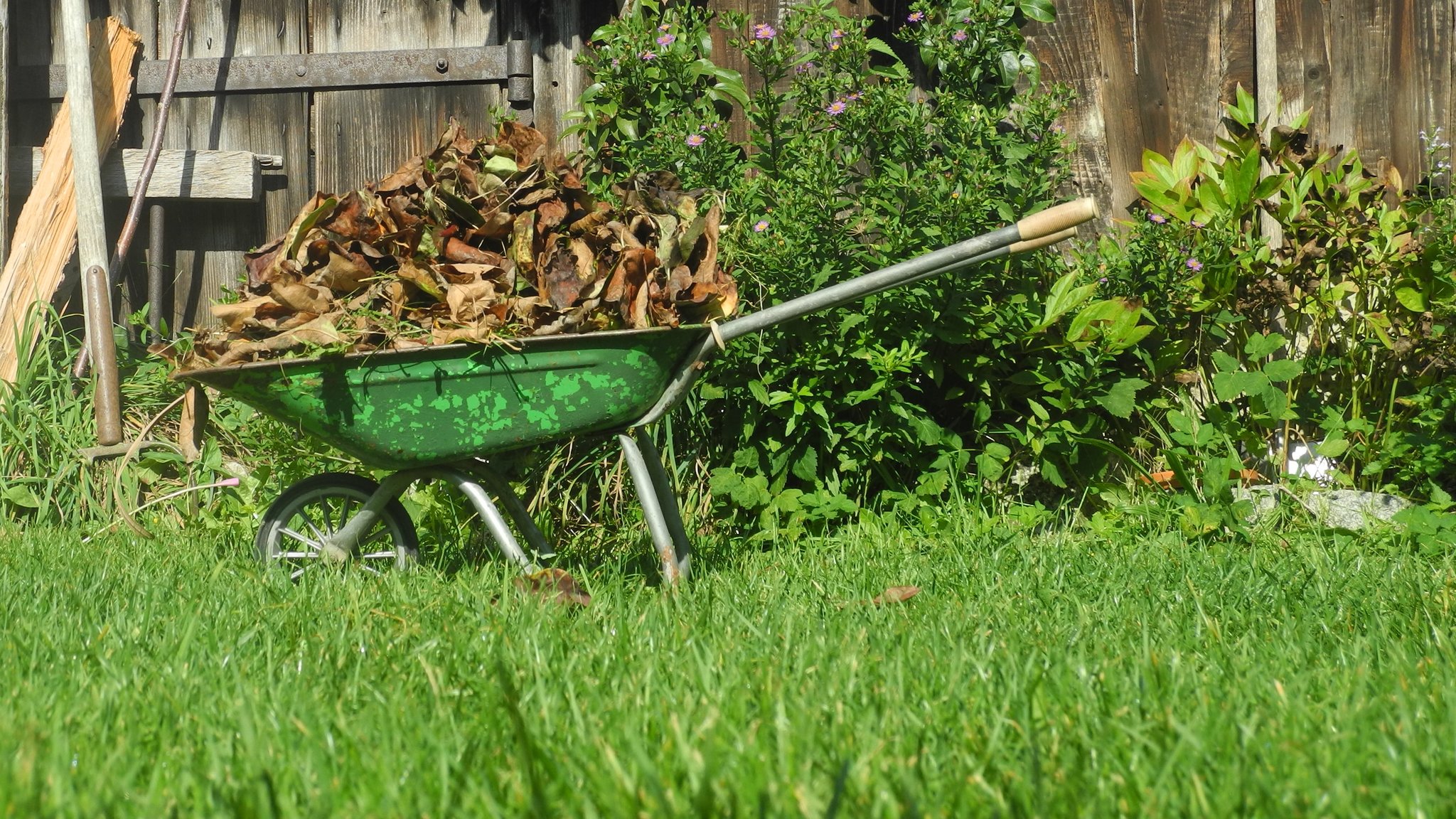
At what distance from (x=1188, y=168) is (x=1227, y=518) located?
4.00ft

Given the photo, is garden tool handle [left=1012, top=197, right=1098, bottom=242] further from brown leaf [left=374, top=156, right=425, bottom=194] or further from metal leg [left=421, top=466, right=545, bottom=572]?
brown leaf [left=374, top=156, right=425, bottom=194]

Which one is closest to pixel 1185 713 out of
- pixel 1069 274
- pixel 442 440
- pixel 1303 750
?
pixel 1303 750

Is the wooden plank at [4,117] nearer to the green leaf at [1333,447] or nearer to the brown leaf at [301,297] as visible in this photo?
the brown leaf at [301,297]

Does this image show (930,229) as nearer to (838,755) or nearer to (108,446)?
(838,755)

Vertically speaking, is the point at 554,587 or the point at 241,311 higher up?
the point at 241,311

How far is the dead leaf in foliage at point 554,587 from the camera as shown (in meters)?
2.21

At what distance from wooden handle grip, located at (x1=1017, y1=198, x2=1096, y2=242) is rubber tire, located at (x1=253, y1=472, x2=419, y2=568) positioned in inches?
59.4

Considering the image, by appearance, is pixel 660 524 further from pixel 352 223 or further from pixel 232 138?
pixel 232 138

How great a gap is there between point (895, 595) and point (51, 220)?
348cm

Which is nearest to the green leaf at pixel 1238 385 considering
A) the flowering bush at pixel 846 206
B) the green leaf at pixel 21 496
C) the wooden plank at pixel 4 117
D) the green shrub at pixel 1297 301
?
the green shrub at pixel 1297 301

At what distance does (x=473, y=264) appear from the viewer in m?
2.44

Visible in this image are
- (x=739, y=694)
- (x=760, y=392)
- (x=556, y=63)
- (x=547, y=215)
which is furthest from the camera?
(x=556, y=63)

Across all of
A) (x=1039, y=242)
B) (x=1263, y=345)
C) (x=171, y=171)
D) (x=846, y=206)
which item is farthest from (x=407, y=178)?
(x=1263, y=345)

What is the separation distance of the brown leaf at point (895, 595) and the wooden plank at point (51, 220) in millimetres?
3294
